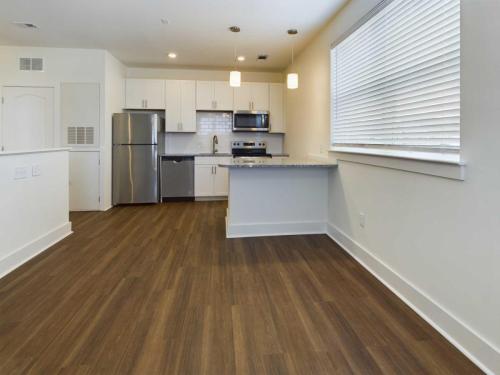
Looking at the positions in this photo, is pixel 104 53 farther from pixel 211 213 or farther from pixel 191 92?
pixel 211 213

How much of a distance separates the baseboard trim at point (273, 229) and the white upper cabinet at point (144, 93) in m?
3.36

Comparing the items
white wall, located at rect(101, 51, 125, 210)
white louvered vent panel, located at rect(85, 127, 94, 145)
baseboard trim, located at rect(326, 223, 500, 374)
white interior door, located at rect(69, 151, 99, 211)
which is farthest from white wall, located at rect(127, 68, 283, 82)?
baseboard trim, located at rect(326, 223, 500, 374)

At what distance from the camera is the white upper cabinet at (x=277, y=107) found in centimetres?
638

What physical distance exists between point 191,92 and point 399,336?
5.45m

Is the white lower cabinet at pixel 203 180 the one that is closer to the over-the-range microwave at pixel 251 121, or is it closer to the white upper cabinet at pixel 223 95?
the over-the-range microwave at pixel 251 121

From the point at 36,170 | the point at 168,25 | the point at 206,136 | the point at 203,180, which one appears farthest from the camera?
the point at 206,136

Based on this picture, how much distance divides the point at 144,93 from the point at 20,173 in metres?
3.59

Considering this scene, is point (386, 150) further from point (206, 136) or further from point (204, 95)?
point (206, 136)

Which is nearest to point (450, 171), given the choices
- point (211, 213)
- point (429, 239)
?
point (429, 239)

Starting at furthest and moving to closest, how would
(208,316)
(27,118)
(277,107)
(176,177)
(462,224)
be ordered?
(277,107)
(176,177)
(27,118)
(208,316)
(462,224)

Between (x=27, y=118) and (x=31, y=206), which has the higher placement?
(x=27, y=118)

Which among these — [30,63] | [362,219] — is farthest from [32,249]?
[30,63]

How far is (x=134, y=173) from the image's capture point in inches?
223

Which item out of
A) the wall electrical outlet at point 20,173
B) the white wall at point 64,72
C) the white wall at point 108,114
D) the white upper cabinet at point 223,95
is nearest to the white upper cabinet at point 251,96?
the white upper cabinet at point 223,95
